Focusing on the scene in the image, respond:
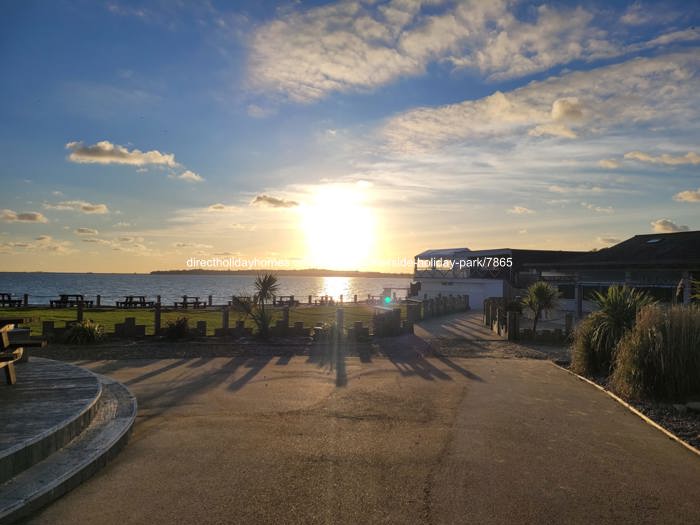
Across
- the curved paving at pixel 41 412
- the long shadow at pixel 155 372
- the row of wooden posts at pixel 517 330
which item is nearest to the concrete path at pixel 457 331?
the row of wooden posts at pixel 517 330

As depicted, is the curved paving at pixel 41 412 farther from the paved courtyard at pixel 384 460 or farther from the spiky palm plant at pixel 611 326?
the spiky palm plant at pixel 611 326

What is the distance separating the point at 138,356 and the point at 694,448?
1193 cm

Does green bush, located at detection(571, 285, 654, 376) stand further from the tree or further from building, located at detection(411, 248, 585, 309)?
building, located at detection(411, 248, 585, 309)

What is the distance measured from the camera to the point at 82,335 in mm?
15609

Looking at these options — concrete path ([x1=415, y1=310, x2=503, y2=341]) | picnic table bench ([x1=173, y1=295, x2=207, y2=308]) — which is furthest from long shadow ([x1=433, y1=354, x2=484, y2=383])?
picnic table bench ([x1=173, y1=295, x2=207, y2=308])

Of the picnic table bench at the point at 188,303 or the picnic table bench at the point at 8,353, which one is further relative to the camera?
the picnic table bench at the point at 188,303

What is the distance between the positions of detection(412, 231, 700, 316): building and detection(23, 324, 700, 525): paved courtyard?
548 cm

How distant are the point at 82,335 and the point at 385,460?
1273 centimetres

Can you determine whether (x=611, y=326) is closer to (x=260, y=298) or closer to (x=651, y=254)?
(x=260, y=298)

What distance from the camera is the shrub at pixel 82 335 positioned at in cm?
1548

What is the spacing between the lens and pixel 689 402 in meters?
8.27

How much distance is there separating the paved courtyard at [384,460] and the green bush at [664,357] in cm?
81

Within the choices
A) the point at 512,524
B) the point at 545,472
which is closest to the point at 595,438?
the point at 545,472

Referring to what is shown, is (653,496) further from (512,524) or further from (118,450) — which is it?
(118,450)
